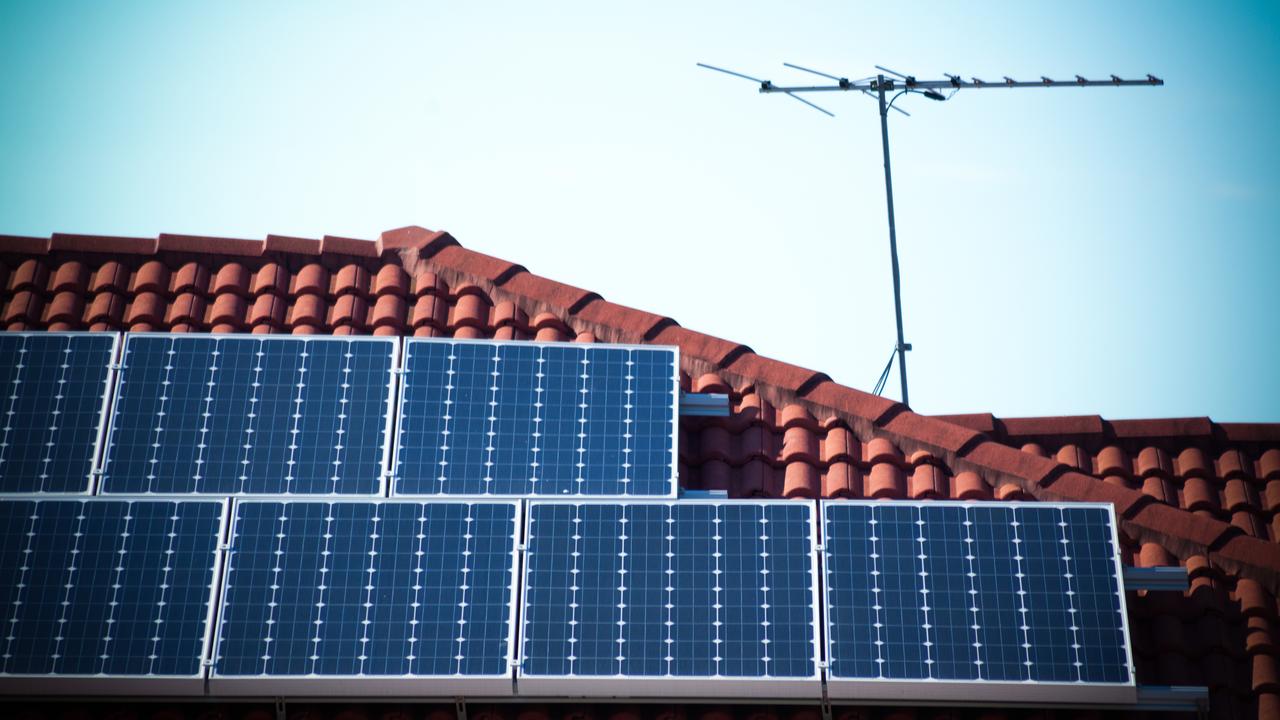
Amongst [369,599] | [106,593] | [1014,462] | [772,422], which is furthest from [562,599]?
[1014,462]

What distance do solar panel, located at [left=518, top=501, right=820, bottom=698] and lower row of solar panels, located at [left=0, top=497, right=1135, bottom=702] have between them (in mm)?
19

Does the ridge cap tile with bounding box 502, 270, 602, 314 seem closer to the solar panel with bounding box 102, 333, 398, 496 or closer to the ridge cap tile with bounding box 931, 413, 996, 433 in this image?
the solar panel with bounding box 102, 333, 398, 496

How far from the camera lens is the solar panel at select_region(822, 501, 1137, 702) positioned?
47.9 feet

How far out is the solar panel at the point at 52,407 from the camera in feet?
51.2

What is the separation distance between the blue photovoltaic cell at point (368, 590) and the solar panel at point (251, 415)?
438 mm

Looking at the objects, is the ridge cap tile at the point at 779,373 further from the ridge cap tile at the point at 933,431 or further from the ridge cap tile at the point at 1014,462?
the ridge cap tile at the point at 1014,462

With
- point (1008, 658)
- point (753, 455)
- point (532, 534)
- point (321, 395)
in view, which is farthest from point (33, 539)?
point (1008, 658)

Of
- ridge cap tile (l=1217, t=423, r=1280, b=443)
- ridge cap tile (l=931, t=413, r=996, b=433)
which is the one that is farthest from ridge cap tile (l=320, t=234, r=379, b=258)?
ridge cap tile (l=1217, t=423, r=1280, b=443)

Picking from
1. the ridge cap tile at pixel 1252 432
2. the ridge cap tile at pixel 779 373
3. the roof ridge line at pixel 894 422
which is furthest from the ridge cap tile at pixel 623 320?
the ridge cap tile at pixel 1252 432

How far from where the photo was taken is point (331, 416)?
52.3 feet

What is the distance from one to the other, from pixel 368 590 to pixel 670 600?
2.68 m

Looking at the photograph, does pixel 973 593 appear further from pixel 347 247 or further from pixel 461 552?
pixel 347 247

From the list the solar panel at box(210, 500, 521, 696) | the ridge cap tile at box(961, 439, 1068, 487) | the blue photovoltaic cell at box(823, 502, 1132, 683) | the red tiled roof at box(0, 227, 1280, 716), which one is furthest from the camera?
the ridge cap tile at box(961, 439, 1068, 487)

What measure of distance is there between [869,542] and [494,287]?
203 inches
